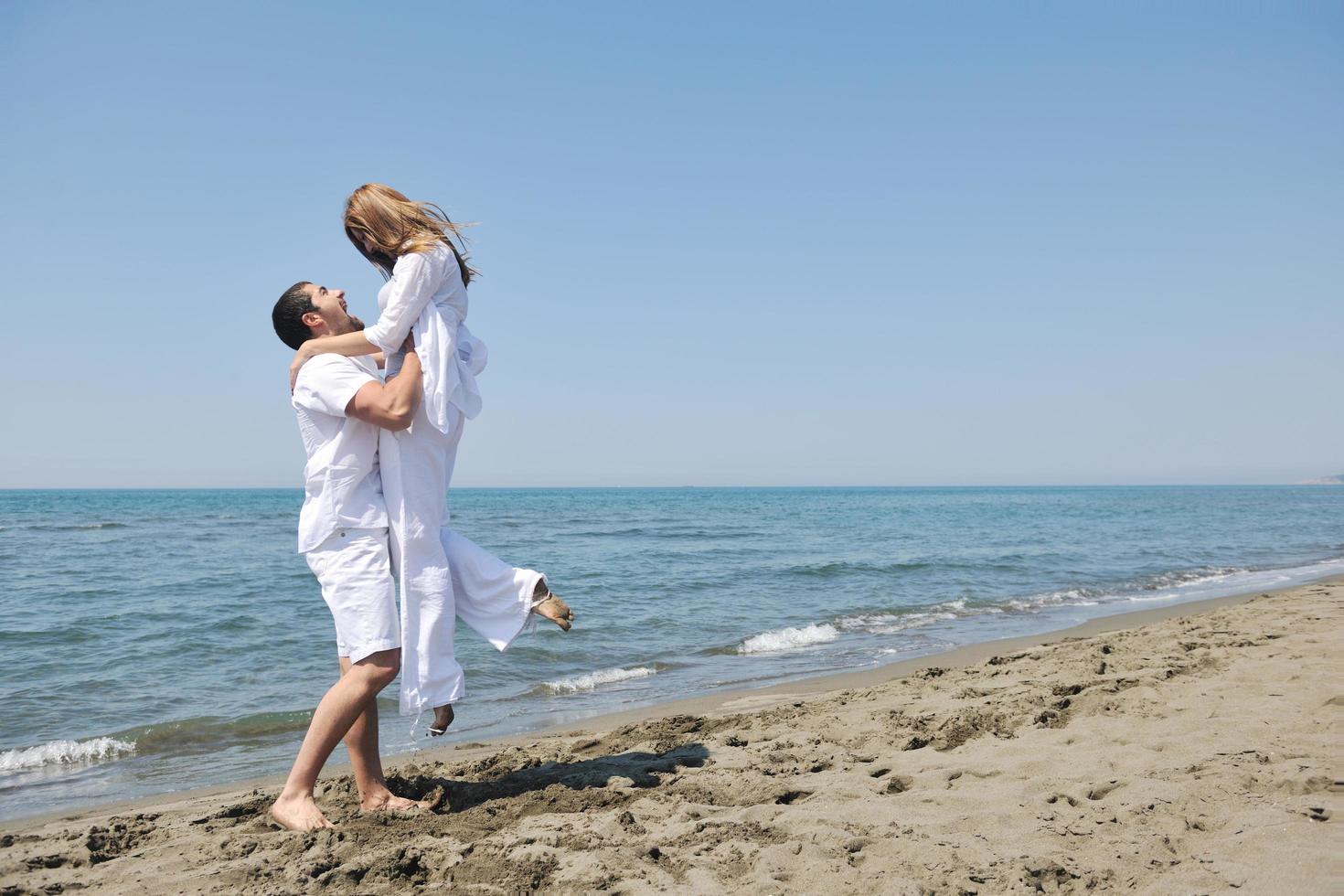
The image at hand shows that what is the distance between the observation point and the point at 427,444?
314 cm

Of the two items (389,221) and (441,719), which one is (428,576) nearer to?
(441,719)

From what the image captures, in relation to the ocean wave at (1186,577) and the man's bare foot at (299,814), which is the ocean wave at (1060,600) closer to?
the ocean wave at (1186,577)

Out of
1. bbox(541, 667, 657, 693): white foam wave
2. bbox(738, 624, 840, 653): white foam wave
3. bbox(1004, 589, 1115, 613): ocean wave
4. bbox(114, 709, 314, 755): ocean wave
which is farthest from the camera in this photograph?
bbox(1004, 589, 1115, 613): ocean wave

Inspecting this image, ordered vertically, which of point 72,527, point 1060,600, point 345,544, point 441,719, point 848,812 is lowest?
point 72,527

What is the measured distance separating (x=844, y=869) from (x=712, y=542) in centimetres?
1981

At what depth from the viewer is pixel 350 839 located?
3.01 meters

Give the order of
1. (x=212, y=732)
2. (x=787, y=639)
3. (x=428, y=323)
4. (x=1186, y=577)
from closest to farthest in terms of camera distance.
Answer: (x=428, y=323)
(x=212, y=732)
(x=787, y=639)
(x=1186, y=577)

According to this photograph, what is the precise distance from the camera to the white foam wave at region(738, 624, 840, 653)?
905 cm

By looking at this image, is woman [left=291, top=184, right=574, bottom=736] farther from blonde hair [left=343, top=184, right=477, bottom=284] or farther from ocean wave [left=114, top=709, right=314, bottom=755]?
ocean wave [left=114, top=709, right=314, bottom=755]

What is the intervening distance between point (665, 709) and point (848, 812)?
3.16 meters

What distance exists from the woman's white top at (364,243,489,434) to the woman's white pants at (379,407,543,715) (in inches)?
4.2

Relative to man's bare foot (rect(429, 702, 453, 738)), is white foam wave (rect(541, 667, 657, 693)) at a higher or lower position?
lower

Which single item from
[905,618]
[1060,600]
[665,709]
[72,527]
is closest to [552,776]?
[665,709]

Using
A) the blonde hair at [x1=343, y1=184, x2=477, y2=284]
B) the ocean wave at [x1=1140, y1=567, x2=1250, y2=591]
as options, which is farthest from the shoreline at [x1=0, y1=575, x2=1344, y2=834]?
the ocean wave at [x1=1140, y1=567, x2=1250, y2=591]
